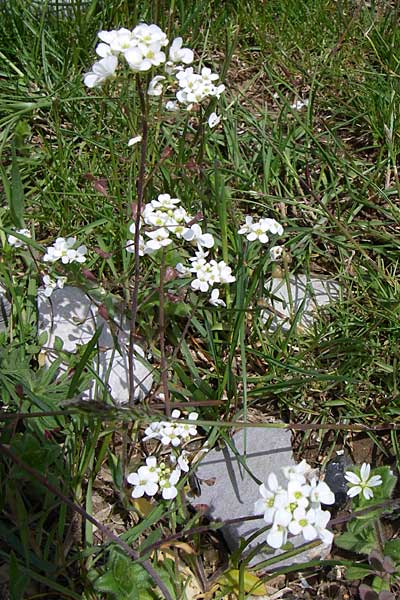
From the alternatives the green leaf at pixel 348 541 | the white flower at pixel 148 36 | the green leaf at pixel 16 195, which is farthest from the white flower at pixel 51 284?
the green leaf at pixel 348 541

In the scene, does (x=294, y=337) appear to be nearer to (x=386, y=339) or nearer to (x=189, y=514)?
(x=386, y=339)

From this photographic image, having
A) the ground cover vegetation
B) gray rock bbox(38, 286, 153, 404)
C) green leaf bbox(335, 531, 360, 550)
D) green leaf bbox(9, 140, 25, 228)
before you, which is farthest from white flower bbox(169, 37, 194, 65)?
green leaf bbox(335, 531, 360, 550)

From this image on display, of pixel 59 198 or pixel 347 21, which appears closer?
pixel 59 198

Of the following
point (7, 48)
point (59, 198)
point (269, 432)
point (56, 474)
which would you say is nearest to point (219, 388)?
point (269, 432)

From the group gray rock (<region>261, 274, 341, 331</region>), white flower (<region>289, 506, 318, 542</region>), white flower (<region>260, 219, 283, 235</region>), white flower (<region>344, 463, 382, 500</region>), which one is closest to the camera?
white flower (<region>289, 506, 318, 542</region>)

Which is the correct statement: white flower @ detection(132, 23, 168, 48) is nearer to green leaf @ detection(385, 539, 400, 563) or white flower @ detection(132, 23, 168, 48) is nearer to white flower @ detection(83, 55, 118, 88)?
white flower @ detection(83, 55, 118, 88)

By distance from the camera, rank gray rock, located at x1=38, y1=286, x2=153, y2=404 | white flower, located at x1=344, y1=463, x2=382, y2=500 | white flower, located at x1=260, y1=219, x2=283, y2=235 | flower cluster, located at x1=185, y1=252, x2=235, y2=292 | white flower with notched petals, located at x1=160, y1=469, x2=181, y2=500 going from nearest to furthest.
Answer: white flower, located at x1=344, y1=463, x2=382, y2=500, white flower with notched petals, located at x1=160, y1=469, x2=181, y2=500, flower cluster, located at x1=185, y1=252, x2=235, y2=292, white flower, located at x1=260, y1=219, x2=283, y2=235, gray rock, located at x1=38, y1=286, x2=153, y2=404

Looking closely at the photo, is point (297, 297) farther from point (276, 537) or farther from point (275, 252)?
point (276, 537)

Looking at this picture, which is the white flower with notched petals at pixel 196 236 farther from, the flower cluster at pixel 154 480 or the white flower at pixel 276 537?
the white flower at pixel 276 537
